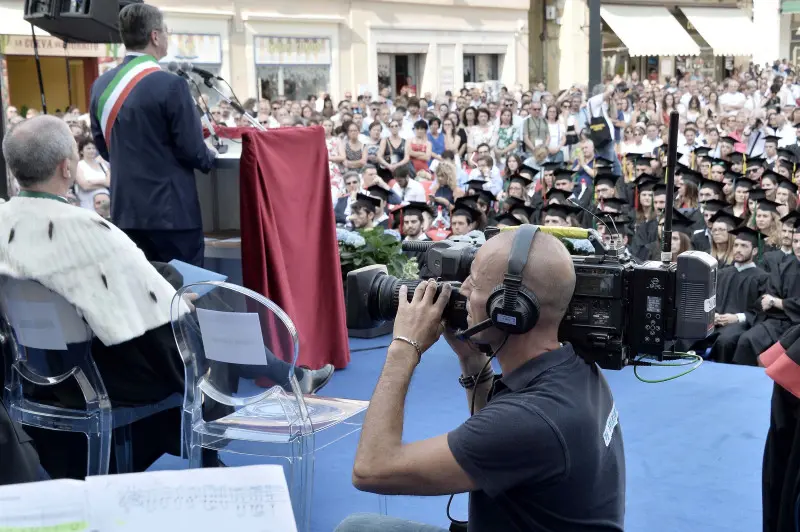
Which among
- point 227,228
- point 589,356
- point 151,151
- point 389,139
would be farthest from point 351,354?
point 389,139

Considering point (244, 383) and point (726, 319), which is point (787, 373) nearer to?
point (244, 383)

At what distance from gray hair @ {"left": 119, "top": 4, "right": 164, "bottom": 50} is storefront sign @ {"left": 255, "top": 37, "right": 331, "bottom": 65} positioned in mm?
17613

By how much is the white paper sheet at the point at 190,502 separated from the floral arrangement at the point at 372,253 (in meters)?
4.93

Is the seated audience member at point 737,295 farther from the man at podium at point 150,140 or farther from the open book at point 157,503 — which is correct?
the open book at point 157,503

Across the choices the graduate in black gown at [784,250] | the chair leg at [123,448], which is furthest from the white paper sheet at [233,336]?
the graduate in black gown at [784,250]

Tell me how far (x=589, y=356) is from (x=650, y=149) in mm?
13204

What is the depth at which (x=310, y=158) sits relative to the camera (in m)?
5.01

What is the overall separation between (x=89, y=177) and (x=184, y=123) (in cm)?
637

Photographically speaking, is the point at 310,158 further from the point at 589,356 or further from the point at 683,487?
the point at 589,356

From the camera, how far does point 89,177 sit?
10.4m

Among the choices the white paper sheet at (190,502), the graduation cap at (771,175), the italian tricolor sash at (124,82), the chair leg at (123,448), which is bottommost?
the chair leg at (123,448)

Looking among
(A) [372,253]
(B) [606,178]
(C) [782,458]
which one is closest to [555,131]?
(B) [606,178]

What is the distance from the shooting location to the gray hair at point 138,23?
4.36 metres

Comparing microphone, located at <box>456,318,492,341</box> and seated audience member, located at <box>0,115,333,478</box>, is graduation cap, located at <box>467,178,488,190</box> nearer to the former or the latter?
seated audience member, located at <box>0,115,333,478</box>
